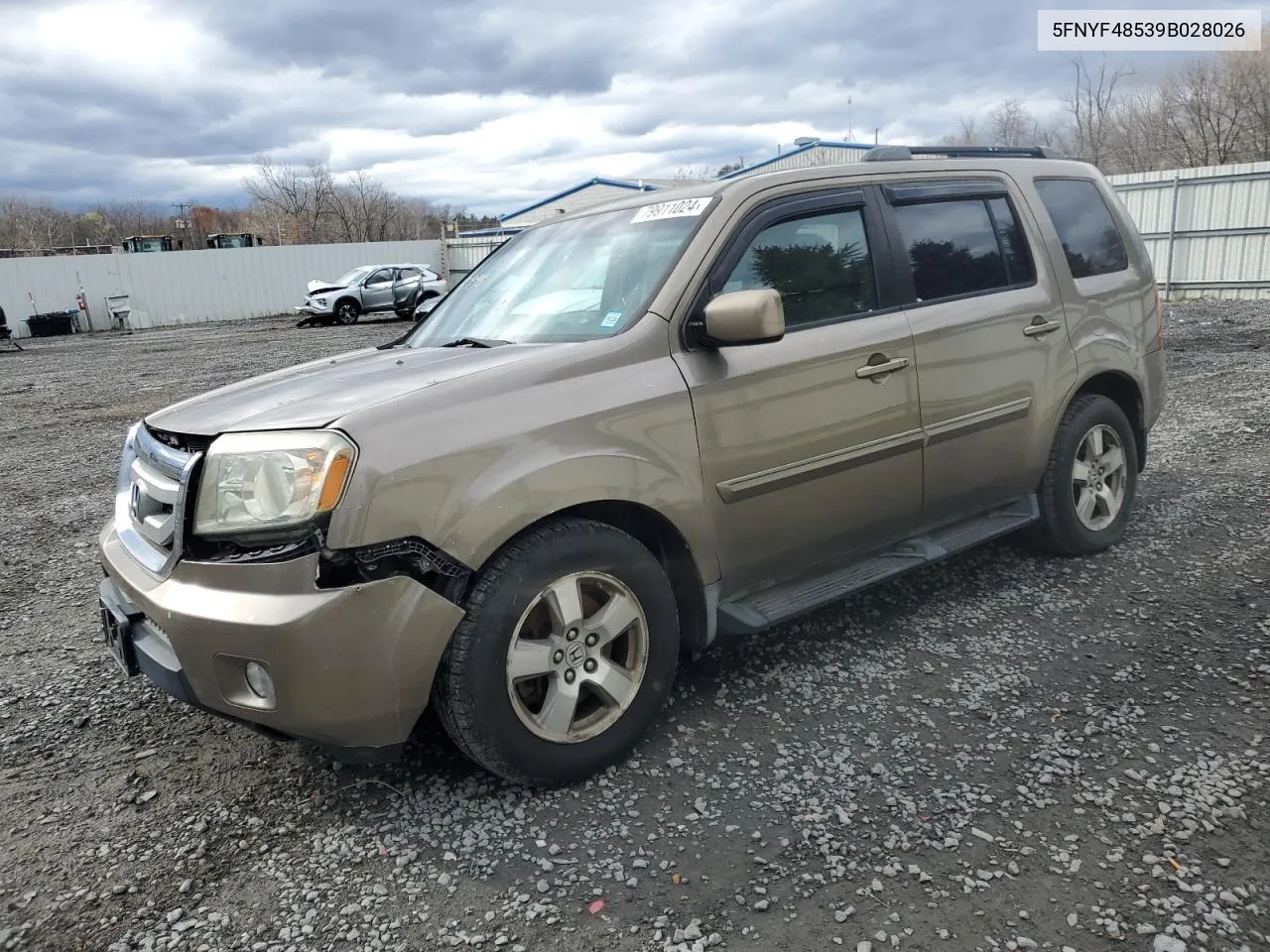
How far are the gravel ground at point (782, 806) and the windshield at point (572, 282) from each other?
1419mm

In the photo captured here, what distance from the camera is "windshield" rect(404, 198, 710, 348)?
10.6 ft

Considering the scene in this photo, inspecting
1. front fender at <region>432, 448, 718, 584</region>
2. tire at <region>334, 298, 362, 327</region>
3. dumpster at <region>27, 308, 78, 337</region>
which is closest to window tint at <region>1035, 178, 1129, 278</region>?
front fender at <region>432, 448, 718, 584</region>

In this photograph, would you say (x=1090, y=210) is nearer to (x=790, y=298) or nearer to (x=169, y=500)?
(x=790, y=298)

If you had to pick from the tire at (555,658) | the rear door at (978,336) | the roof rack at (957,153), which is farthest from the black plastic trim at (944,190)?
the tire at (555,658)

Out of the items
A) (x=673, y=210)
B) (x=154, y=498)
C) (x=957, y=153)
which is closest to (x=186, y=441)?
(x=154, y=498)

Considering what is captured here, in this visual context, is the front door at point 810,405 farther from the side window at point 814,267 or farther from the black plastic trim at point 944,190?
the black plastic trim at point 944,190

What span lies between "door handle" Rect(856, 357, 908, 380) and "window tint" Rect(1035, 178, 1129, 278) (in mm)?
1371

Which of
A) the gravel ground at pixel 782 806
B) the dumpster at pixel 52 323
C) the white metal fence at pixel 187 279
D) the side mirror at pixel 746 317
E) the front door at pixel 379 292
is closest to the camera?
the gravel ground at pixel 782 806

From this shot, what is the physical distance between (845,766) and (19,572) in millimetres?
4793

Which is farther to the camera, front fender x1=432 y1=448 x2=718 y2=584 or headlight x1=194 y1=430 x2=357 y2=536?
front fender x1=432 y1=448 x2=718 y2=584

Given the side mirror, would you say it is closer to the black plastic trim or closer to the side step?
the side step

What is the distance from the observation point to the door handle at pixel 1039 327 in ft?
13.3

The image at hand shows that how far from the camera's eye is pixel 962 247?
395 cm

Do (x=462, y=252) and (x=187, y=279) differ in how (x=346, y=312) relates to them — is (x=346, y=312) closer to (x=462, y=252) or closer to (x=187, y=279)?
(x=187, y=279)
